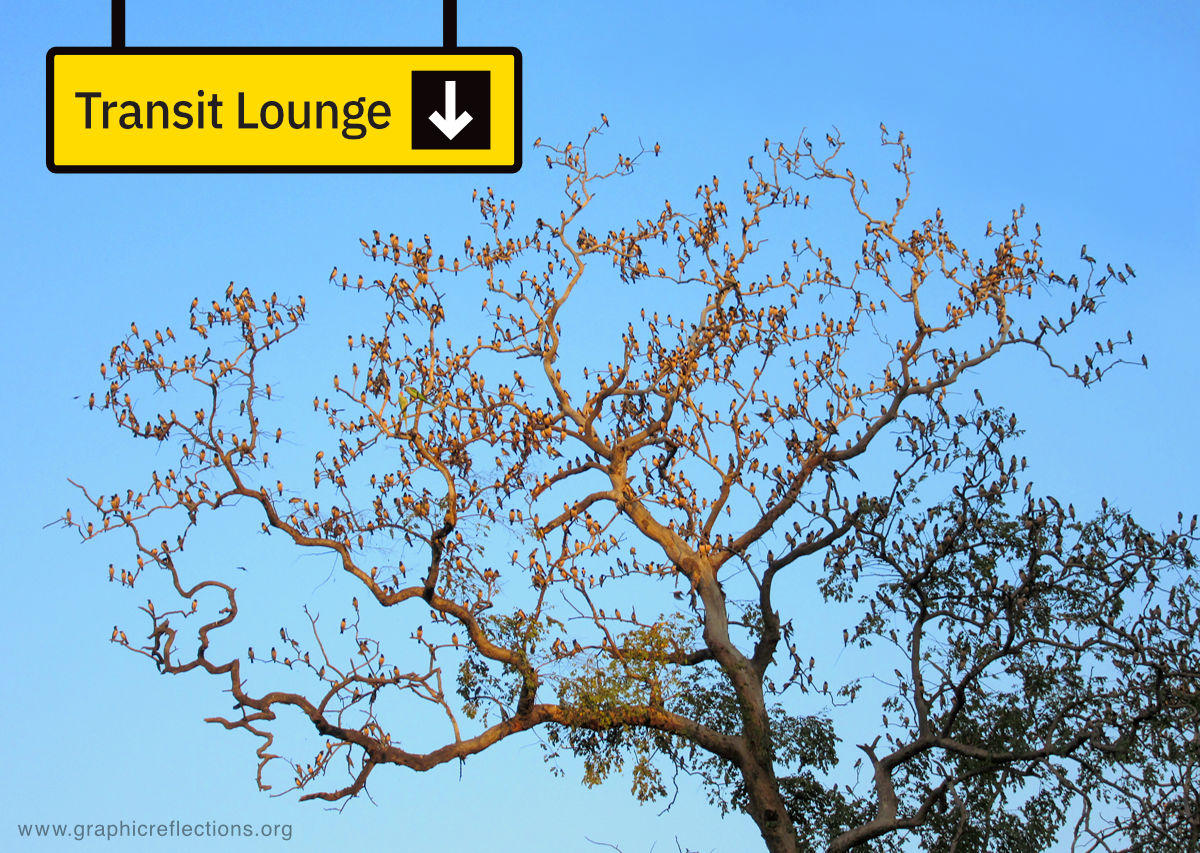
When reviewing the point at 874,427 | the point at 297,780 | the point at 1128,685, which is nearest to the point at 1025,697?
the point at 1128,685

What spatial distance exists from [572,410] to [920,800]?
5.39 m

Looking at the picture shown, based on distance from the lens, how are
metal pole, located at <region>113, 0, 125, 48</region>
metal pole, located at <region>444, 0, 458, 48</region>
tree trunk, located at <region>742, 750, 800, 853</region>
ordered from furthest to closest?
tree trunk, located at <region>742, 750, 800, 853</region>
metal pole, located at <region>113, 0, 125, 48</region>
metal pole, located at <region>444, 0, 458, 48</region>

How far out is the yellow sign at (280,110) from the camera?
4.73m

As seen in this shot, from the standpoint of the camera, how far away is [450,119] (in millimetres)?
4746

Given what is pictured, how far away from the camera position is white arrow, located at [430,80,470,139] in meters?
4.73

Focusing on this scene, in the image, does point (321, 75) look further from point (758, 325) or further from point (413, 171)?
point (758, 325)

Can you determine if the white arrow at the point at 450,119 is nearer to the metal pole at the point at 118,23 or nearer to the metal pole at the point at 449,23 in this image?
the metal pole at the point at 449,23

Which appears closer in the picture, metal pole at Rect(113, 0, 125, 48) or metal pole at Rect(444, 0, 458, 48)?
metal pole at Rect(444, 0, 458, 48)

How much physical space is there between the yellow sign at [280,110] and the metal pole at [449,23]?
0.03 meters

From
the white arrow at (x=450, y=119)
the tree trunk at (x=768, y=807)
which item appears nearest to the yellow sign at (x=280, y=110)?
the white arrow at (x=450, y=119)

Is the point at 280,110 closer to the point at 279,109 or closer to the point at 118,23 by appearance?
the point at 279,109

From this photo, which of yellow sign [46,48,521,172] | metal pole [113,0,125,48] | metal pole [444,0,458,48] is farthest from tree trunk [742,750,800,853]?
metal pole [113,0,125,48]

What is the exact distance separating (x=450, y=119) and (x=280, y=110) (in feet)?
2.16

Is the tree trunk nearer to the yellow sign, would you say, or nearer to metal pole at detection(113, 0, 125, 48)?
the yellow sign
